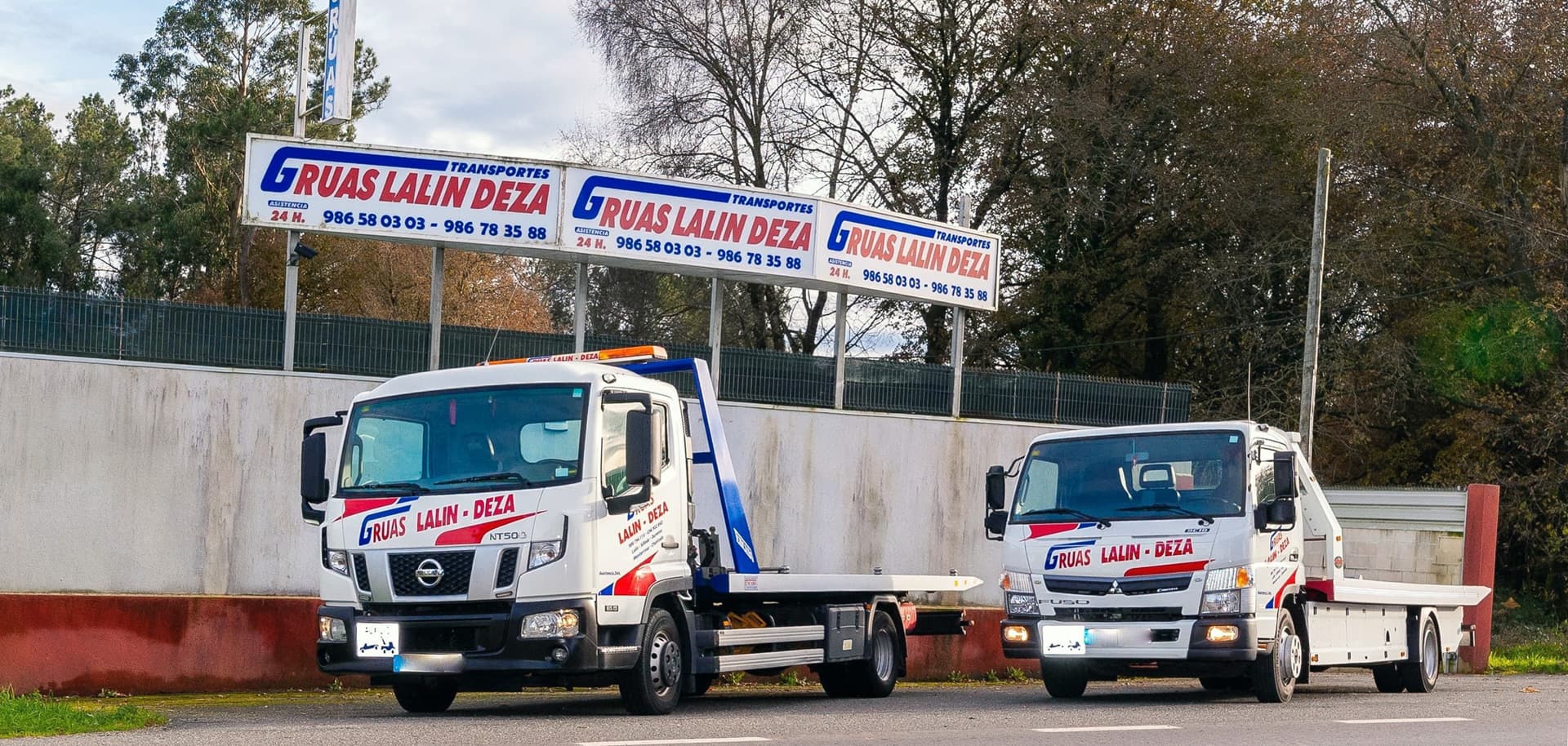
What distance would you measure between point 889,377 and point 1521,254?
15.1 m

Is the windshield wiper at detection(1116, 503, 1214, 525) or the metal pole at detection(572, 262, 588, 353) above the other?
the metal pole at detection(572, 262, 588, 353)

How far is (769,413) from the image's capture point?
22078 millimetres

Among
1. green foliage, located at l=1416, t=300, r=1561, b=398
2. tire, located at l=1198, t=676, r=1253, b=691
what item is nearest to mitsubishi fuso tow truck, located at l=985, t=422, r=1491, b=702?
tire, located at l=1198, t=676, r=1253, b=691

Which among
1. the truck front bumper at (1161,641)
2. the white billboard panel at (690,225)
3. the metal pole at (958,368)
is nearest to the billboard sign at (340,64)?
the white billboard panel at (690,225)

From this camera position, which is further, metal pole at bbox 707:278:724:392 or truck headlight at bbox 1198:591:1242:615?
metal pole at bbox 707:278:724:392

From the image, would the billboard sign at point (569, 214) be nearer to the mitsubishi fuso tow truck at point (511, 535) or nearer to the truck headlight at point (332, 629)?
the mitsubishi fuso tow truck at point (511, 535)

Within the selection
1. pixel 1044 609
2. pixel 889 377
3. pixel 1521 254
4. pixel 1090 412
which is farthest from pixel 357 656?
pixel 1521 254

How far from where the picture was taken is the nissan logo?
11469 millimetres

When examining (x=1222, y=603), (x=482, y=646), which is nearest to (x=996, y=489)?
(x=1222, y=603)

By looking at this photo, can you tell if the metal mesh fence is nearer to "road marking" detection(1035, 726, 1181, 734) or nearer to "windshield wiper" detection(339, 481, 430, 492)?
→ "windshield wiper" detection(339, 481, 430, 492)

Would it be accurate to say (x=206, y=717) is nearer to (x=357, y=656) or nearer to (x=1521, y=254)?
(x=357, y=656)

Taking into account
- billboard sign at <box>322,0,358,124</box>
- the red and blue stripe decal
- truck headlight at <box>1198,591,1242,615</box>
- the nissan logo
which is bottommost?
truck headlight at <box>1198,591,1242,615</box>

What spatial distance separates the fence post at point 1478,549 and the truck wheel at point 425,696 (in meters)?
14.8

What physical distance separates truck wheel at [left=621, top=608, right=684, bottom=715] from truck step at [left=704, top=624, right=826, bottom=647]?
54 cm
